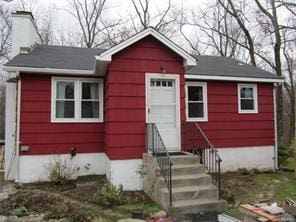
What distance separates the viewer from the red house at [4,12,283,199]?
831 cm

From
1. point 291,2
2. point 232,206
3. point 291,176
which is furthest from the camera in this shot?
point 291,2

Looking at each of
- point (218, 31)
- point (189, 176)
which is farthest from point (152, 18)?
point (189, 176)

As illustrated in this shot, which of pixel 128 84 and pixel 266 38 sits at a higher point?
pixel 266 38

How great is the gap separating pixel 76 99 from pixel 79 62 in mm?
1507

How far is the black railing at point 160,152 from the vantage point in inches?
269

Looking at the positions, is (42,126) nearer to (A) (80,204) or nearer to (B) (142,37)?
(A) (80,204)

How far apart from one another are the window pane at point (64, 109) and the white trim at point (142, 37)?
237cm

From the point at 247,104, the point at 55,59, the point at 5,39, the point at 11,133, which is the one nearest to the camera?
the point at 55,59

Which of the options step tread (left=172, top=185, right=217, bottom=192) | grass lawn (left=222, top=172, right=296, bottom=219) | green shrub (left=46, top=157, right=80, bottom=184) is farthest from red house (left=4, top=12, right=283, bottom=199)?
step tread (left=172, top=185, right=217, bottom=192)

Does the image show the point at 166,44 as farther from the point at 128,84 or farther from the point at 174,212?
the point at 174,212

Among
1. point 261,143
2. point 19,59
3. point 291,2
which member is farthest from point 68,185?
point 291,2

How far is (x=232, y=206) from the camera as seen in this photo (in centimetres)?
700

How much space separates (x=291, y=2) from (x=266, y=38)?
16.3 feet

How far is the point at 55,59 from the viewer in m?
10.2
